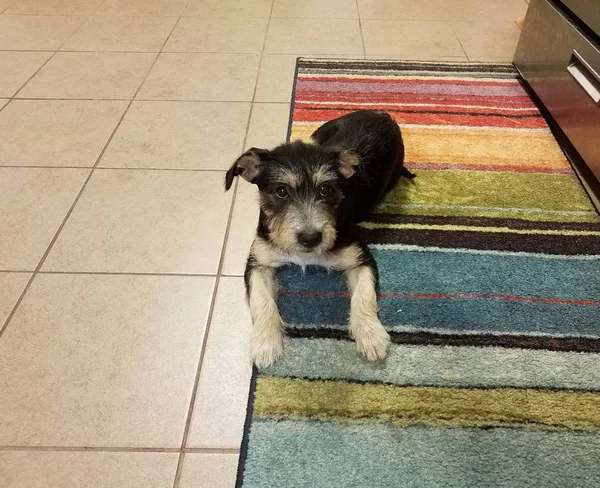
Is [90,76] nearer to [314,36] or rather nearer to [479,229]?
[314,36]

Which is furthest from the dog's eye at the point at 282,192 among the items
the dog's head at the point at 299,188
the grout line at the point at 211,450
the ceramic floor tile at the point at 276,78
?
the ceramic floor tile at the point at 276,78

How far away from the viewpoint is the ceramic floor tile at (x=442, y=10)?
4.50 meters

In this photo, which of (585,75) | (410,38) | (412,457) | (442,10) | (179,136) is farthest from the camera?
(442,10)

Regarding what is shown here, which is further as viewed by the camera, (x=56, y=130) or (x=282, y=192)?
(x=56, y=130)

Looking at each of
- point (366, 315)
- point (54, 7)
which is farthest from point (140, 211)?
point (54, 7)

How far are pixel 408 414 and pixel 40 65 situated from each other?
388cm

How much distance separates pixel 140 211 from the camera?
2.50 meters

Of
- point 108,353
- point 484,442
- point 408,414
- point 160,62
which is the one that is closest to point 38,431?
point 108,353

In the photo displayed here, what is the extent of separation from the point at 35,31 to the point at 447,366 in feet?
15.1

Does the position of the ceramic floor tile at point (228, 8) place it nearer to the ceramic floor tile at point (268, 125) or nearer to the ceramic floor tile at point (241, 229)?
the ceramic floor tile at point (268, 125)

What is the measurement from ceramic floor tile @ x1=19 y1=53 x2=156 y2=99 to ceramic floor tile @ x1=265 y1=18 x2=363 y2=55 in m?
1.12

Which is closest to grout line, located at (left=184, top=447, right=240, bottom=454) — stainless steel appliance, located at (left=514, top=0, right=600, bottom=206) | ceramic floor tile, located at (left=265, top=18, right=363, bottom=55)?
stainless steel appliance, located at (left=514, top=0, right=600, bottom=206)

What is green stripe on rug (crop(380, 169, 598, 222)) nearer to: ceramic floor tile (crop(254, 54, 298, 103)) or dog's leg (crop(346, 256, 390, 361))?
dog's leg (crop(346, 256, 390, 361))

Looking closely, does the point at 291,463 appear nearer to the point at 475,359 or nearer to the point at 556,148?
the point at 475,359
